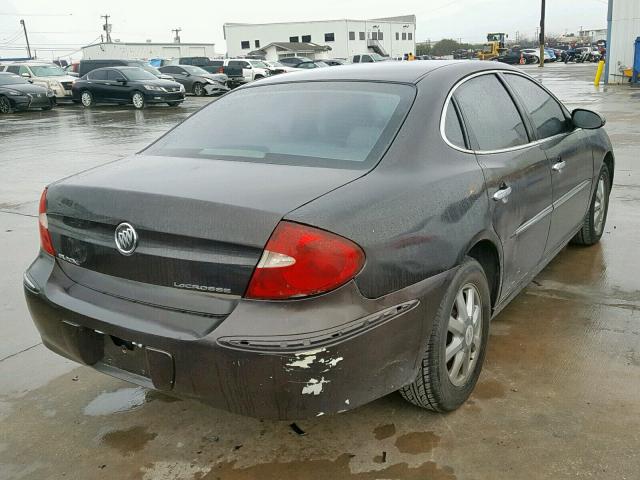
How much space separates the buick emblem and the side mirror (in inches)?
121

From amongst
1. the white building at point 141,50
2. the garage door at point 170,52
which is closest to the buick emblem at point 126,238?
the white building at point 141,50

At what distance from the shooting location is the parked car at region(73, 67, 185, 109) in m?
21.4

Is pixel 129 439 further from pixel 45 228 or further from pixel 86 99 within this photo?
pixel 86 99

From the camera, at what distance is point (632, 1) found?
22844mm

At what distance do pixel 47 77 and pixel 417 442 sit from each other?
25.8m

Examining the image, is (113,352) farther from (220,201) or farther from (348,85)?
(348,85)

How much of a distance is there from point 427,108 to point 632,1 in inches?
943

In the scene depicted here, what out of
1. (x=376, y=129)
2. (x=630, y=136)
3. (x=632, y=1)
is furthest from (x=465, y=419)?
(x=632, y=1)

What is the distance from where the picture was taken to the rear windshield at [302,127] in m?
2.76

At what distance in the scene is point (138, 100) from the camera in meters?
21.9

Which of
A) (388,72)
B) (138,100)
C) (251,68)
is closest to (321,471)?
(388,72)

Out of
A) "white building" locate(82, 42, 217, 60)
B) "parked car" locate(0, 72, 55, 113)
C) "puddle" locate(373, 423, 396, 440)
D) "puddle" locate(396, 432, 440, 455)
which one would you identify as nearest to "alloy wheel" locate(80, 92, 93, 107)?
"parked car" locate(0, 72, 55, 113)

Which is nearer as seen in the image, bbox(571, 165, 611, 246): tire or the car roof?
the car roof

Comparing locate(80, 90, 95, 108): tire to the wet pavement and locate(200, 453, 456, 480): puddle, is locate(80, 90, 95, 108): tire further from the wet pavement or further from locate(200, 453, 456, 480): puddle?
locate(200, 453, 456, 480): puddle
